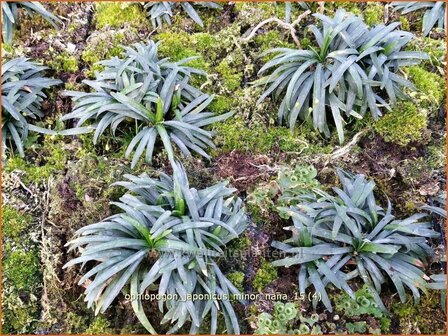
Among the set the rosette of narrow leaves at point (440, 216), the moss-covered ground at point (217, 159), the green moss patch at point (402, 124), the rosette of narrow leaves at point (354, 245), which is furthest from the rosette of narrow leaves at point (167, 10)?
the rosette of narrow leaves at point (440, 216)

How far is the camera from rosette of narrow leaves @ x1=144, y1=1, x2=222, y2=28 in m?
4.29

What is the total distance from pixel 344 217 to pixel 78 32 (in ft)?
9.63

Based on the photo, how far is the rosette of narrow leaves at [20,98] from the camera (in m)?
3.76

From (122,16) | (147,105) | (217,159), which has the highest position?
(122,16)

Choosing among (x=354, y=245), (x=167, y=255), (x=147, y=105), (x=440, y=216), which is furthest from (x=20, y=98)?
(x=440, y=216)

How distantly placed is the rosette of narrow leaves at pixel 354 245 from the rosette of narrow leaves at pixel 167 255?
0.46m

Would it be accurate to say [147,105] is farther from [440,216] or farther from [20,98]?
[440,216]

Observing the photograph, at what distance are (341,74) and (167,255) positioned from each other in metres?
1.88

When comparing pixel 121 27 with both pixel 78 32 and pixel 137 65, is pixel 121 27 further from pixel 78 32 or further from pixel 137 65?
pixel 137 65

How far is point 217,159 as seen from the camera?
12.2ft

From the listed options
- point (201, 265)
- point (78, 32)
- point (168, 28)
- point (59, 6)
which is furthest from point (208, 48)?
point (201, 265)

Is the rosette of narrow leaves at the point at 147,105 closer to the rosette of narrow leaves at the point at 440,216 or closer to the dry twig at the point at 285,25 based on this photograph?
the dry twig at the point at 285,25

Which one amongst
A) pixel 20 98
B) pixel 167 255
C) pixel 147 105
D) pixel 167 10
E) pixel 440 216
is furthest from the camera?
pixel 167 10

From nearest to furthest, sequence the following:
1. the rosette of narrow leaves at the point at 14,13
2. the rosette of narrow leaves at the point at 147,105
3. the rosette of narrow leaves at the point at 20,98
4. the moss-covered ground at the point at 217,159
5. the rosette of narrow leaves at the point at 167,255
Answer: the rosette of narrow leaves at the point at 167,255, the moss-covered ground at the point at 217,159, the rosette of narrow leaves at the point at 147,105, the rosette of narrow leaves at the point at 20,98, the rosette of narrow leaves at the point at 14,13
